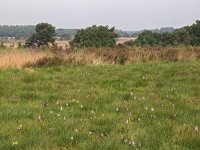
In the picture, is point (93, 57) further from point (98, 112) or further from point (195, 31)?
point (195, 31)

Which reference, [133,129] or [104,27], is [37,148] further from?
[104,27]

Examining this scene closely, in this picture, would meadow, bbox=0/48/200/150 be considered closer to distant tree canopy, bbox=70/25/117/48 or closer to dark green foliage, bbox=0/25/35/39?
distant tree canopy, bbox=70/25/117/48

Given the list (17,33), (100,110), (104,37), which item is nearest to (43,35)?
(104,37)

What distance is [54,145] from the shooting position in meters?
6.49

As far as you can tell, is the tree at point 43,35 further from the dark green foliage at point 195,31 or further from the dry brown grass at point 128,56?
the dry brown grass at point 128,56

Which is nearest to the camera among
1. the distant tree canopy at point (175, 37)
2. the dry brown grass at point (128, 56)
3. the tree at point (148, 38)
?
the dry brown grass at point (128, 56)

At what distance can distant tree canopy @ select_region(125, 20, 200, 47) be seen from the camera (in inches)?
1831

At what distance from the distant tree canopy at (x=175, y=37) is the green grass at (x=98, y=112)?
31655mm

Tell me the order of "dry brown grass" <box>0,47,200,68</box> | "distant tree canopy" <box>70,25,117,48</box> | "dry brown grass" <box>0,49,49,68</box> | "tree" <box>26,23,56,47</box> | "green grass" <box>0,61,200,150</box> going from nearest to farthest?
"green grass" <box>0,61,200,150</box> < "dry brown grass" <box>0,49,49,68</box> < "dry brown grass" <box>0,47,200,68</box> < "tree" <box>26,23,56,47</box> < "distant tree canopy" <box>70,25,117,48</box>

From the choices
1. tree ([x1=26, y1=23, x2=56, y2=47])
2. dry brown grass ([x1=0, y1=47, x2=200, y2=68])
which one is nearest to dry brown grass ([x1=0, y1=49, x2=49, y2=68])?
dry brown grass ([x1=0, y1=47, x2=200, y2=68])

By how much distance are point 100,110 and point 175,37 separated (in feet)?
133

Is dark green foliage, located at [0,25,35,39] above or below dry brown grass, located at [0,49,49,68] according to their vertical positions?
below

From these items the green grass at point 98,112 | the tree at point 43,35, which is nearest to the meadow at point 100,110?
the green grass at point 98,112

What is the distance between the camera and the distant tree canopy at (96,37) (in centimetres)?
4718
